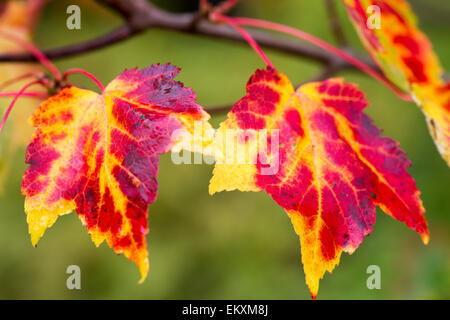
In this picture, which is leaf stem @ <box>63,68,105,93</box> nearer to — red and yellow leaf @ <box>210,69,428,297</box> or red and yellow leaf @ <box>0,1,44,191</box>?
red and yellow leaf @ <box>210,69,428,297</box>

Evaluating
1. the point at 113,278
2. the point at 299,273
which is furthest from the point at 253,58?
the point at 113,278

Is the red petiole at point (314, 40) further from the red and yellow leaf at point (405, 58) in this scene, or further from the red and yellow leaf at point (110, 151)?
the red and yellow leaf at point (110, 151)

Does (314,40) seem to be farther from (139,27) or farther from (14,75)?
(14,75)

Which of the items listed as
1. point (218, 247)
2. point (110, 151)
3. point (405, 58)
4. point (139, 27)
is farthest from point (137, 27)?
point (218, 247)

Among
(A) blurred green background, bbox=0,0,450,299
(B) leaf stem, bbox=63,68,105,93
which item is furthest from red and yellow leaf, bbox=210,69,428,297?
(A) blurred green background, bbox=0,0,450,299

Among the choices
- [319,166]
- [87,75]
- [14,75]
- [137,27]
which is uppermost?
[14,75]

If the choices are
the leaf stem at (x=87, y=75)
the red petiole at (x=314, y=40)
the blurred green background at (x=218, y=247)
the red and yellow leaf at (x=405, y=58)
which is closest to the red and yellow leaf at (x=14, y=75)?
the leaf stem at (x=87, y=75)
